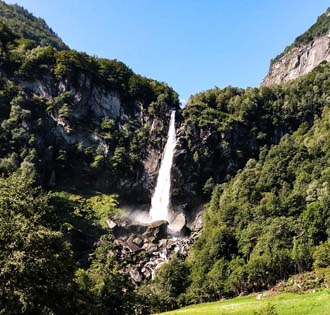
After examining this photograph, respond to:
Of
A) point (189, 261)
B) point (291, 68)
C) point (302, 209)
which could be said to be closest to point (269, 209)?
point (302, 209)

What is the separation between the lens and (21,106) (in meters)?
111

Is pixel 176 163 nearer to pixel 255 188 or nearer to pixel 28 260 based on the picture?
pixel 255 188

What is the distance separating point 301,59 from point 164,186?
102761 mm

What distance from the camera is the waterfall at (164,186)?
110 meters

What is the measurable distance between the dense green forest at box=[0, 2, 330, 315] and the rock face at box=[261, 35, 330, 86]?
138 ft

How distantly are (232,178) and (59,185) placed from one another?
144ft

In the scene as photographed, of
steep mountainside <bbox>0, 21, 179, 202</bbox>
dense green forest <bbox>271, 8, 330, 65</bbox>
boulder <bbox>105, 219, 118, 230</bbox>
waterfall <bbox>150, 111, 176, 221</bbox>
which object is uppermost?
dense green forest <bbox>271, 8, 330, 65</bbox>

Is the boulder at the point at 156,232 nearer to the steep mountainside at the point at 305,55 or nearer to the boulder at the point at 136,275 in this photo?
the boulder at the point at 136,275

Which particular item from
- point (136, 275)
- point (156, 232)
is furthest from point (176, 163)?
point (136, 275)

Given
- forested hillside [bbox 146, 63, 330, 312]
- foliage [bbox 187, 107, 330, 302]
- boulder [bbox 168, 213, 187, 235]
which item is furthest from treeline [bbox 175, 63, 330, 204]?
foliage [bbox 187, 107, 330, 302]

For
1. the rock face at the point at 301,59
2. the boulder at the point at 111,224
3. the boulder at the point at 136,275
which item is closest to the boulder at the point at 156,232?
the boulder at the point at 111,224

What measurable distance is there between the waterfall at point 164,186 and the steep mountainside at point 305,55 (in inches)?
3257

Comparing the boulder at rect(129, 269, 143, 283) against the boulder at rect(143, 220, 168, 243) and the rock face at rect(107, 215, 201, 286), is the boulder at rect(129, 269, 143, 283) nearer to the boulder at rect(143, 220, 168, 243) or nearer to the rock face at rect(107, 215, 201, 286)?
the rock face at rect(107, 215, 201, 286)

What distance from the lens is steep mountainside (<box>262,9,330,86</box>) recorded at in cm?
17282
